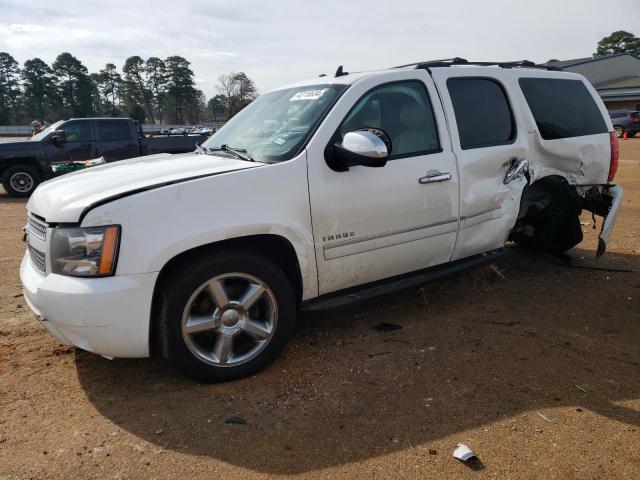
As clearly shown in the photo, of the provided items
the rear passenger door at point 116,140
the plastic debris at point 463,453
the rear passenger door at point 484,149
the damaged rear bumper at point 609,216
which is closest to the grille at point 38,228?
the plastic debris at point 463,453

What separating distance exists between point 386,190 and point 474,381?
54.5 inches

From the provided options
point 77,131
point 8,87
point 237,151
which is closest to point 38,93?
point 8,87

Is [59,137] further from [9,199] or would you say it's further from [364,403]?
[364,403]

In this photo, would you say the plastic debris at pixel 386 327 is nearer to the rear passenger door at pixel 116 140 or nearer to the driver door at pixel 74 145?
the rear passenger door at pixel 116 140

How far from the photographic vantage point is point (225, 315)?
296 cm

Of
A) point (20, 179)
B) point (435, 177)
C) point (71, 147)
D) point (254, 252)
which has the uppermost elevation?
point (71, 147)

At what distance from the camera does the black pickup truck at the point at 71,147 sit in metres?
11.4

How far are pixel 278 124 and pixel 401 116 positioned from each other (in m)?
0.93

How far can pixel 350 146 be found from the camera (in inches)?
120

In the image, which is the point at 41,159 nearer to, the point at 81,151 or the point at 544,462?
the point at 81,151

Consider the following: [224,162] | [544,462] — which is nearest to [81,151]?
[224,162]

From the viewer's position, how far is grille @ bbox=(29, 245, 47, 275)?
2859mm

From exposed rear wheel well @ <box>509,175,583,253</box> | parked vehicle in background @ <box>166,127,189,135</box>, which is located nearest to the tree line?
parked vehicle in background @ <box>166,127,189,135</box>

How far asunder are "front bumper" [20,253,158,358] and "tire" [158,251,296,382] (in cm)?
14
